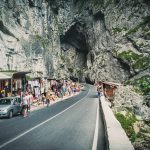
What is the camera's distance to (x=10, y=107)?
83.0ft

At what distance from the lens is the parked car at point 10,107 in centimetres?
2456

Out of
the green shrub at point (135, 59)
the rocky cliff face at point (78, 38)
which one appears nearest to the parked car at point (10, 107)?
the rocky cliff face at point (78, 38)

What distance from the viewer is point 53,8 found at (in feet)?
363

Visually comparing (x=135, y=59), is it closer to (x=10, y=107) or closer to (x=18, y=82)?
(x=18, y=82)

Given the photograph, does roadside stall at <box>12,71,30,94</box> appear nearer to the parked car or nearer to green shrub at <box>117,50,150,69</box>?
the parked car

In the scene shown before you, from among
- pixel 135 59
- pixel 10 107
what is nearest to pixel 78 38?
pixel 135 59

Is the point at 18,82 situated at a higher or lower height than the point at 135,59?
lower

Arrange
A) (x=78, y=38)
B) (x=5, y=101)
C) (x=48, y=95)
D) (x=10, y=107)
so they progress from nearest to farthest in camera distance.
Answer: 1. (x=10, y=107)
2. (x=5, y=101)
3. (x=48, y=95)
4. (x=78, y=38)

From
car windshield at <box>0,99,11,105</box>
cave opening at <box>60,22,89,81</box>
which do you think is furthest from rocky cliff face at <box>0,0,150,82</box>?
car windshield at <box>0,99,11,105</box>

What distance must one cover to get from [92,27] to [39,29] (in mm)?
38188

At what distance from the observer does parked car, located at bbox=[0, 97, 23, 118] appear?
80.6 feet

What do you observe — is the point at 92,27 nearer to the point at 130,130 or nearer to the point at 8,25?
the point at 8,25

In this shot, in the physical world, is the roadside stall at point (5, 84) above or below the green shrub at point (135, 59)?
below

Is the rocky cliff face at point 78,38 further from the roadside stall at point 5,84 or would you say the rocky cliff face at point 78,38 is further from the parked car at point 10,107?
the parked car at point 10,107
